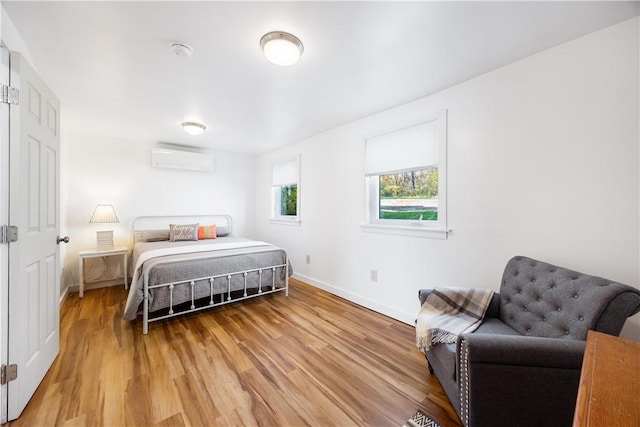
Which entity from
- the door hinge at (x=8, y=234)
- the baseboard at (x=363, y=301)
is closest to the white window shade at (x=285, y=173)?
the baseboard at (x=363, y=301)

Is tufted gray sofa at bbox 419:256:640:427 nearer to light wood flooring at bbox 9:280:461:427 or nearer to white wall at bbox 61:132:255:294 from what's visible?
light wood flooring at bbox 9:280:461:427

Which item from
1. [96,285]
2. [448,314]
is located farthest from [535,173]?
[96,285]

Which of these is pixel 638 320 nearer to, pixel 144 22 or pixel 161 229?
pixel 144 22

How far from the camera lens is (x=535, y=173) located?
5.91 feet

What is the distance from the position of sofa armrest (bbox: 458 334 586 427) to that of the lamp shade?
452cm

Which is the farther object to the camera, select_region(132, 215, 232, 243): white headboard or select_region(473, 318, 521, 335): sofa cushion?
select_region(132, 215, 232, 243): white headboard

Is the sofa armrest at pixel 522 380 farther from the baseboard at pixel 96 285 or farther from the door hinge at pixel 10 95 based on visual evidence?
the baseboard at pixel 96 285

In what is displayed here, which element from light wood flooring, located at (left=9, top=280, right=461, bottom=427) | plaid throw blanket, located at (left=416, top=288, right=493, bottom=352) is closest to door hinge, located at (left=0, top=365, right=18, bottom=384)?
light wood flooring, located at (left=9, top=280, right=461, bottom=427)

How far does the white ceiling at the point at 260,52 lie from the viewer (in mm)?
1389

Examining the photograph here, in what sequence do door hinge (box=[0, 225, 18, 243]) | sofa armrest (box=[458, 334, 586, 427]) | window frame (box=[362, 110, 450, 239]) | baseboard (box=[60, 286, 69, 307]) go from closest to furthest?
sofa armrest (box=[458, 334, 586, 427]) → door hinge (box=[0, 225, 18, 243]) → window frame (box=[362, 110, 450, 239]) → baseboard (box=[60, 286, 69, 307])

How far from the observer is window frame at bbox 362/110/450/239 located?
229 centimetres

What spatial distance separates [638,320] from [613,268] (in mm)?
306

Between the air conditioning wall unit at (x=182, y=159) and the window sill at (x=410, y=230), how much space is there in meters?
3.23

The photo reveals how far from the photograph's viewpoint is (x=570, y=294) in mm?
1337
